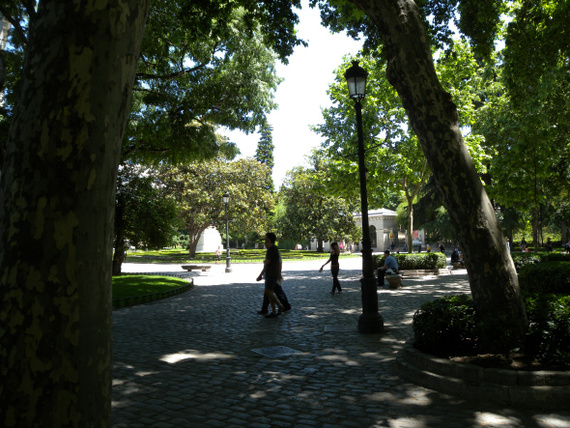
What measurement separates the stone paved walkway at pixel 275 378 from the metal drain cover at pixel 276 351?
7cm

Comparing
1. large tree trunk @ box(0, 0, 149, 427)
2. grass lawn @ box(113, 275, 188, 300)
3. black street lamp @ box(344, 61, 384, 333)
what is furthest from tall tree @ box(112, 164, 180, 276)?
large tree trunk @ box(0, 0, 149, 427)

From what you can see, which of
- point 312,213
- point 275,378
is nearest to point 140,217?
point 275,378

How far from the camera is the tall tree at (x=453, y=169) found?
16.9 ft

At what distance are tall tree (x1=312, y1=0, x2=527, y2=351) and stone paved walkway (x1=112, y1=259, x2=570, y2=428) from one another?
52.2 inches

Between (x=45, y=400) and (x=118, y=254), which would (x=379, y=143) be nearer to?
(x=118, y=254)

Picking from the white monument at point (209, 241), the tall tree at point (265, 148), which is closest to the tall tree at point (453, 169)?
the white monument at point (209, 241)

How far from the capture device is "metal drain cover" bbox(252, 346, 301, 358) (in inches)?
254

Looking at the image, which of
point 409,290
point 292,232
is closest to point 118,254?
point 409,290

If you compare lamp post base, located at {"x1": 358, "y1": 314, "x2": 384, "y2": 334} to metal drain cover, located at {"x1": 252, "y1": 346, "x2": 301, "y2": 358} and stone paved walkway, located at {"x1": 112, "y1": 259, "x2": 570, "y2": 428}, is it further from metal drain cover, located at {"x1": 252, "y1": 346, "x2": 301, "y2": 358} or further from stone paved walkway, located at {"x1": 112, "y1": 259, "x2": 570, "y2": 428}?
metal drain cover, located at {"x1": 252, "y1": 346, "x2": 301, "y2": 358}

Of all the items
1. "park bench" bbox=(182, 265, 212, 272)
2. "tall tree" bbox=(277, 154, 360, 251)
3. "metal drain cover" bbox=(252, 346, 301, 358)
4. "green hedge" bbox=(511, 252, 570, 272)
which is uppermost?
"tall tree" bbox=(277, 154, 360, 251)

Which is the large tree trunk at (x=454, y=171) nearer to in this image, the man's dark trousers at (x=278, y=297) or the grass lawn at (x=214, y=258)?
the man's dark trousers at (x=278, y=297)

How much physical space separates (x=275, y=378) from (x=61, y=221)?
419 cm

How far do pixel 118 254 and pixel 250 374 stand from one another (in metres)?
16.0

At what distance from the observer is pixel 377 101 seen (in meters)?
19.8
